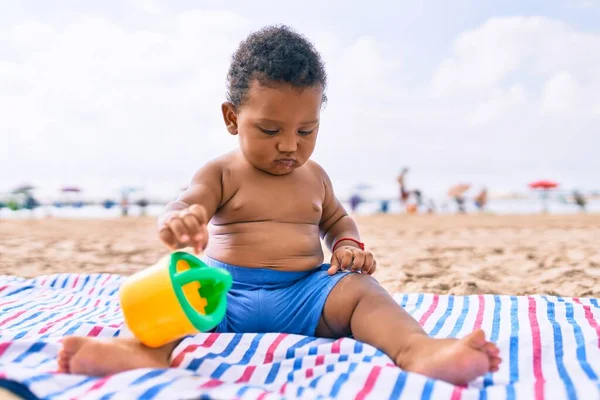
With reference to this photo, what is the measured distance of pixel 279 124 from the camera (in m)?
1.77

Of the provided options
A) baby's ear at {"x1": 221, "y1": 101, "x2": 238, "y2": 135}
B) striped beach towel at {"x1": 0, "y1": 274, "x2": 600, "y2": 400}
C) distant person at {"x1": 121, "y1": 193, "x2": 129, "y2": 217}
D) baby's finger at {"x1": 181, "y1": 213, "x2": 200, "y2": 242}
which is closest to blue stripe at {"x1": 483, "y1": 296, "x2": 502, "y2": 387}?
striped beach towel at {"x1": 0, "y1": 274, "x2": 600, "y2": 400}

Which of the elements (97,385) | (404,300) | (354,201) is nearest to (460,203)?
(354,201)

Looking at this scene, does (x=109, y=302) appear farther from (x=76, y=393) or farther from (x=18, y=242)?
(x=18, y=242)

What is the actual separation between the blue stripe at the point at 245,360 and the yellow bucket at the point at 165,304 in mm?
114

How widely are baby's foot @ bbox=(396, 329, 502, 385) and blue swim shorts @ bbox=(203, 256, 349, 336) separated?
47 cm

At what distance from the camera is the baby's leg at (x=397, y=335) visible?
53.2 inches

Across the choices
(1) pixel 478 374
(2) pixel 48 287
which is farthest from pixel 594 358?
(2) pixel 48 287

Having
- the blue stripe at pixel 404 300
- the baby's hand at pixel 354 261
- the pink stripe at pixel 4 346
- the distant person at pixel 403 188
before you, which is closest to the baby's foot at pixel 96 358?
the pink stripe at pixel 4 346

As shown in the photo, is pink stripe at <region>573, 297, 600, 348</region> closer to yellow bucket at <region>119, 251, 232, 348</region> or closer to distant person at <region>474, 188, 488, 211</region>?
yellow bucket at <region>119, 251, 232, 348</region>

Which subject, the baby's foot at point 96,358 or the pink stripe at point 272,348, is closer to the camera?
the baby's foot at point 96,358

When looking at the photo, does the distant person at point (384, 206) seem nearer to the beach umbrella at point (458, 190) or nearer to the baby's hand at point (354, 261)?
the beach umbrella at point (458, 190)

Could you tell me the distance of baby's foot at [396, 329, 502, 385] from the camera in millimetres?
1342

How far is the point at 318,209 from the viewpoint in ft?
6.68

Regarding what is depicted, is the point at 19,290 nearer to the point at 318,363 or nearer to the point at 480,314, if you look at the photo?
the point at 318,363
